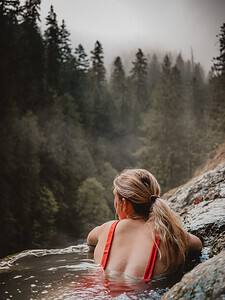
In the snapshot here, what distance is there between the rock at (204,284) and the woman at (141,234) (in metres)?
0.99

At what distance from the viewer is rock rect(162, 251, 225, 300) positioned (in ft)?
10.3

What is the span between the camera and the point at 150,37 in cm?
11431

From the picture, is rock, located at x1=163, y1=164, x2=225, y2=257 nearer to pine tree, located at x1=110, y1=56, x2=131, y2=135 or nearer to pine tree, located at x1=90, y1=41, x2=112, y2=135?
pine tree, located at x1=90, y1=41, x2=112, y2=135

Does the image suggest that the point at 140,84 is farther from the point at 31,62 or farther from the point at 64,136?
the point at 64,136

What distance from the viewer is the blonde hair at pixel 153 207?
4574 millimetres

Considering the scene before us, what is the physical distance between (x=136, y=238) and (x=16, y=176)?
3408cm

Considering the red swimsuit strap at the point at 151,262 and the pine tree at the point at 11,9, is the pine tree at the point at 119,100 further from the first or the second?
the red swimsuit strap at the point at 151,262

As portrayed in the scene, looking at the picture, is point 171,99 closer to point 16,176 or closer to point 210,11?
point 16,176

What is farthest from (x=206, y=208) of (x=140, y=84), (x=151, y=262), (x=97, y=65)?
(x=140, y=84)

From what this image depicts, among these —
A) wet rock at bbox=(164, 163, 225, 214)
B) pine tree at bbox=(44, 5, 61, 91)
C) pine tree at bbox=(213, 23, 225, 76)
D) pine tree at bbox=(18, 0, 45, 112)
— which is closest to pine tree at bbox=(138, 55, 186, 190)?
pine tree at bbox=(213, 23, 225, 76)

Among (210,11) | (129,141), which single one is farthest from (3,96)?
(210,11)

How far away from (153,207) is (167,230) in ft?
0.94

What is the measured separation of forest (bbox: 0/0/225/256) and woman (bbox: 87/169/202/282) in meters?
28.4

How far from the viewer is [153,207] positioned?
4652mm
